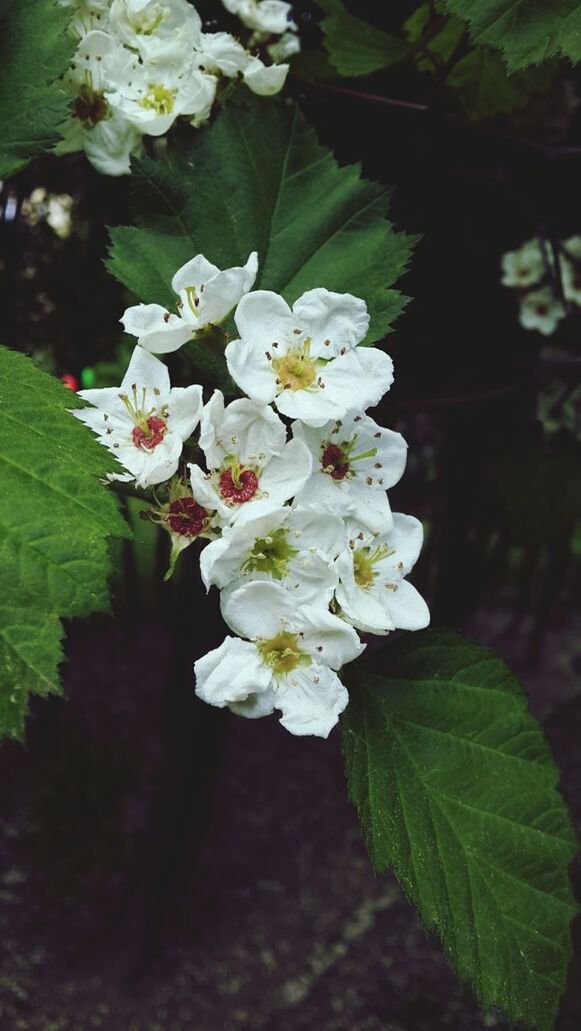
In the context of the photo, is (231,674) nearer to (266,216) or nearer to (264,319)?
(264,319)

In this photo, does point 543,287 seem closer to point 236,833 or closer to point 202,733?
point 202,733

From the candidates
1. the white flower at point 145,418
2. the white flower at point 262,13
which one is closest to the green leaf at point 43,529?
the white flower at point 145,418

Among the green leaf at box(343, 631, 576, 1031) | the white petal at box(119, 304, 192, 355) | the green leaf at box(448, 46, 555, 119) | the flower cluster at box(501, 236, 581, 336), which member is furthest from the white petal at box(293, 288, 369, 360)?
the flower cluster at box(501, 236, 581, 336)

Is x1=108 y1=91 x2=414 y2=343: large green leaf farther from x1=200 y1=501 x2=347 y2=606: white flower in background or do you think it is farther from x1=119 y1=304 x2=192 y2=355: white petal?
x1=200 y1=501 x2=347 y2=606: white flower in background

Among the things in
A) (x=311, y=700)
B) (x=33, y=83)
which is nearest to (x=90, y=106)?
(x=33, y=83)

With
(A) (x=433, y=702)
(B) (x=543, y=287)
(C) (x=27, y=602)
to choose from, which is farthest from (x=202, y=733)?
(C) (x=27, y=602)

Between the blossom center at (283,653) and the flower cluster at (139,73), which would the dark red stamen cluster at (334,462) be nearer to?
the blossom center at (283,653)
